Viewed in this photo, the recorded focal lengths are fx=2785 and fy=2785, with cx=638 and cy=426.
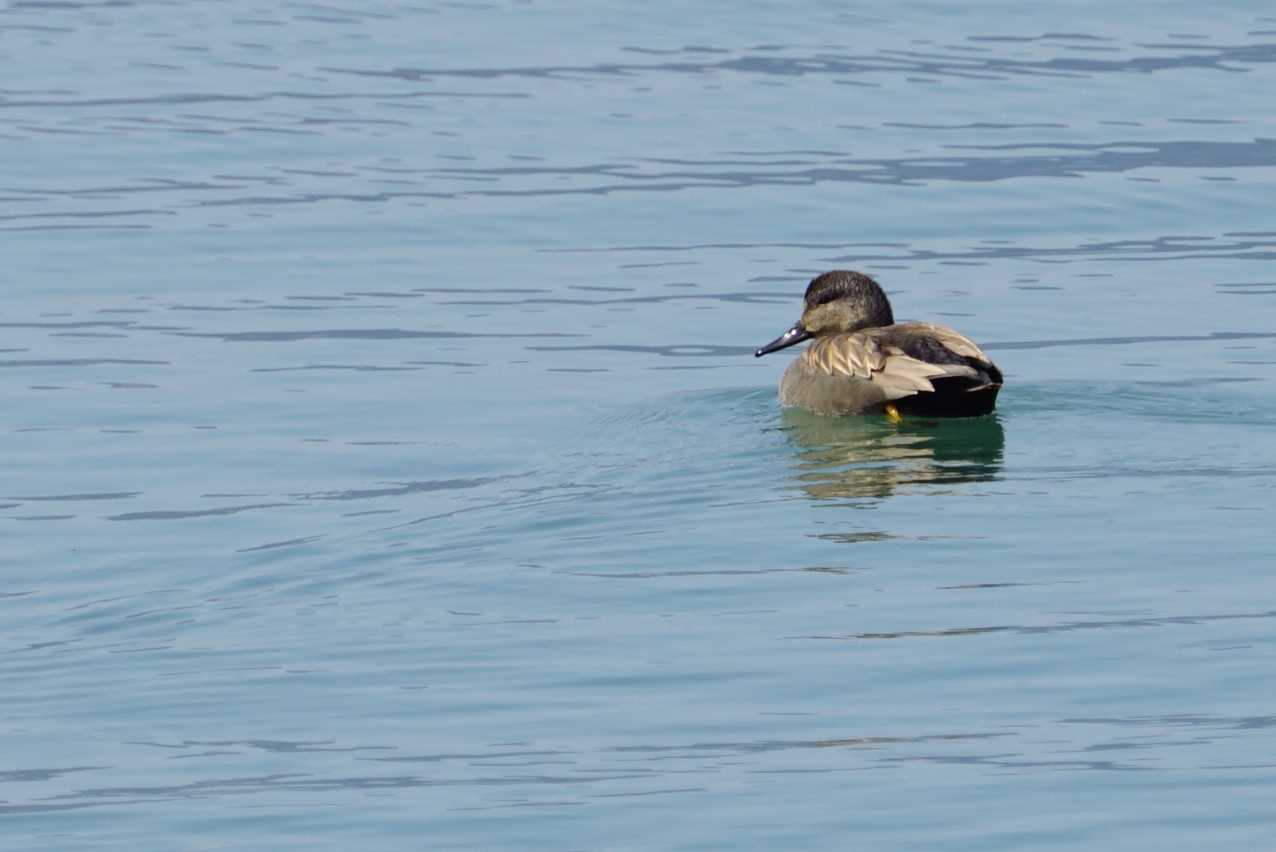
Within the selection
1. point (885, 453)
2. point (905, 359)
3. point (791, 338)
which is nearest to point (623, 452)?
point (885, 453)

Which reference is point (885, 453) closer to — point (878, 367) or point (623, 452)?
point (878, 367)

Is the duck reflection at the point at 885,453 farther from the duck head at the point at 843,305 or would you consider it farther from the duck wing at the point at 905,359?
the duck head at the point at 843,305

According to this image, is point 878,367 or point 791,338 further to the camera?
point 791,338

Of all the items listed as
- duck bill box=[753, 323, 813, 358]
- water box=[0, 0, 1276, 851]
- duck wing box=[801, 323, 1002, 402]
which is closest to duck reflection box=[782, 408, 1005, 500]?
water box=[0, 0, 1276, 851]

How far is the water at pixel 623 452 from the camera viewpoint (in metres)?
8.89

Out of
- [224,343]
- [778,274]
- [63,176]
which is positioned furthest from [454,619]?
[63,176]

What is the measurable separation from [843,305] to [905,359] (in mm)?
1586

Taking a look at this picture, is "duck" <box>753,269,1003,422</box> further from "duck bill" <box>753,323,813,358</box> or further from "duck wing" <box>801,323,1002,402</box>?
"duck bill" <box>753,323,813,358</box>

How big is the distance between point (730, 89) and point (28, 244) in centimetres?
759

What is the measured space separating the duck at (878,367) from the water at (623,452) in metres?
0.17

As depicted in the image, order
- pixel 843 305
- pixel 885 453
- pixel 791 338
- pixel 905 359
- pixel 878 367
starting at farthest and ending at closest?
pixel 791 338, pixel 843 305, pixel 878 367, pixel 905 359, pixel 885 453

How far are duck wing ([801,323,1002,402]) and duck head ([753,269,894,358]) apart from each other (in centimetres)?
74

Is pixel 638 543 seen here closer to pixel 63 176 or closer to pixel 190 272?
pixel 190 272

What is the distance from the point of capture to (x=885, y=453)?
13352 millimetres
